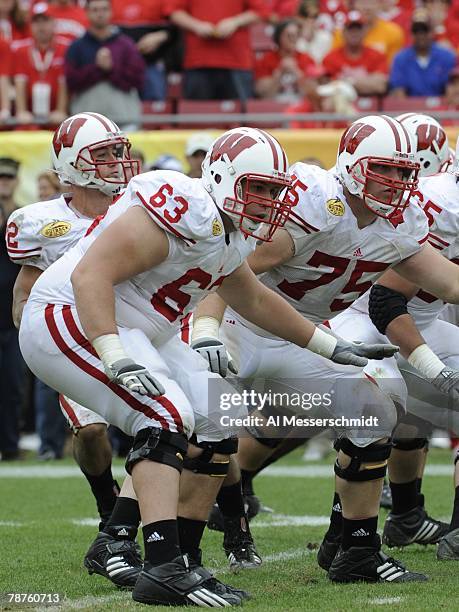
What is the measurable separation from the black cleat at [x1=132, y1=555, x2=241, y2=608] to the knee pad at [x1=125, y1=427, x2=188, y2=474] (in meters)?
0.32

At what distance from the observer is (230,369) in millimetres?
4527

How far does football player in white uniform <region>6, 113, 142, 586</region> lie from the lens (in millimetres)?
4934

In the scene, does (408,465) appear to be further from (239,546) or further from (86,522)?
(86,522)

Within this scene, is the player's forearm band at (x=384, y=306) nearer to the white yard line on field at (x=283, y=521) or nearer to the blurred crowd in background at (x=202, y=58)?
the white yard line on field at (x=283, y=521)

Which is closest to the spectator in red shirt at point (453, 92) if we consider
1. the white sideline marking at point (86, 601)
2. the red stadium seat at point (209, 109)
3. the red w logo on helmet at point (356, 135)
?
the red stadium seat at point (209, 109)

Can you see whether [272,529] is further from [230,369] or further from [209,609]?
[209,609]

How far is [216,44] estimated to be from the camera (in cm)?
1066

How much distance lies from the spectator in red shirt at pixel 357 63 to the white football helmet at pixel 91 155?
19.7ft

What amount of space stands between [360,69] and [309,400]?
6678 mm

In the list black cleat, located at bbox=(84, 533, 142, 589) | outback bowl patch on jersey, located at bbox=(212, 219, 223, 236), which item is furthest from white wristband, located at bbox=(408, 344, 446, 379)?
black cleat, located at bbox=(84, 533, 142, 589)

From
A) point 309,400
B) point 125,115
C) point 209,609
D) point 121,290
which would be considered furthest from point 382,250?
point 125,115

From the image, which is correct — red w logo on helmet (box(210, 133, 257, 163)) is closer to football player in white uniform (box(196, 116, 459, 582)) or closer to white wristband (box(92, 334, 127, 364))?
football player in white uniform (box(196, 116, 459, 582))

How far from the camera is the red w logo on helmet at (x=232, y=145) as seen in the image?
4.13 metres

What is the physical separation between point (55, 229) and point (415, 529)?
210cm
